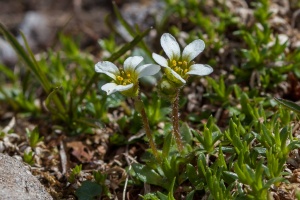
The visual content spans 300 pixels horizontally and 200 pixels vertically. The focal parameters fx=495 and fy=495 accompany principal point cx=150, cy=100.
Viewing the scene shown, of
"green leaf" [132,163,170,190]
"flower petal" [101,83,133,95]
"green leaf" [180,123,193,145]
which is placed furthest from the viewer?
"green leaf" [180,123,193,145]

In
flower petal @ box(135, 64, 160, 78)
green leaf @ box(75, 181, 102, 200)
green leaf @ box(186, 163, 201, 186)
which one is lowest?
green leaf @ box(186, 163, 201, 186)

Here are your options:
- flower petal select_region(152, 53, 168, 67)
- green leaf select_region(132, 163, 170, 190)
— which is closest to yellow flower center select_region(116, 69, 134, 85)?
flower petal select_region(152, 53, 168, 67)

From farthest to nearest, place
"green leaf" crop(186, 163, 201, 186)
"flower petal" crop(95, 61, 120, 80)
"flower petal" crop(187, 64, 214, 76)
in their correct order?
"green leaf" crop(186, 163, 201, 186)
"flower petal" crop(95, 61, 120, 80)
"flower petal" crop(187, 64, 214, 76)

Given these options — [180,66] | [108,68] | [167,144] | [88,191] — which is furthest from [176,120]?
[88,191]

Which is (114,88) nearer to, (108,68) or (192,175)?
(108,68)

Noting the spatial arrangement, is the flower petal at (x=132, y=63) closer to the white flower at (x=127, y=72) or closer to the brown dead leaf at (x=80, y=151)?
the white flower at (x=127, y=72)

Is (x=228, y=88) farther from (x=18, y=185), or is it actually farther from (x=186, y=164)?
(x=18, y=185)

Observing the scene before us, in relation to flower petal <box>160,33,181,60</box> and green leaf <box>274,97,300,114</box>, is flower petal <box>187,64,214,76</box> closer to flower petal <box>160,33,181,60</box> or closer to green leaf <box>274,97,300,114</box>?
flower petal <box>160,33,181,60</box>
